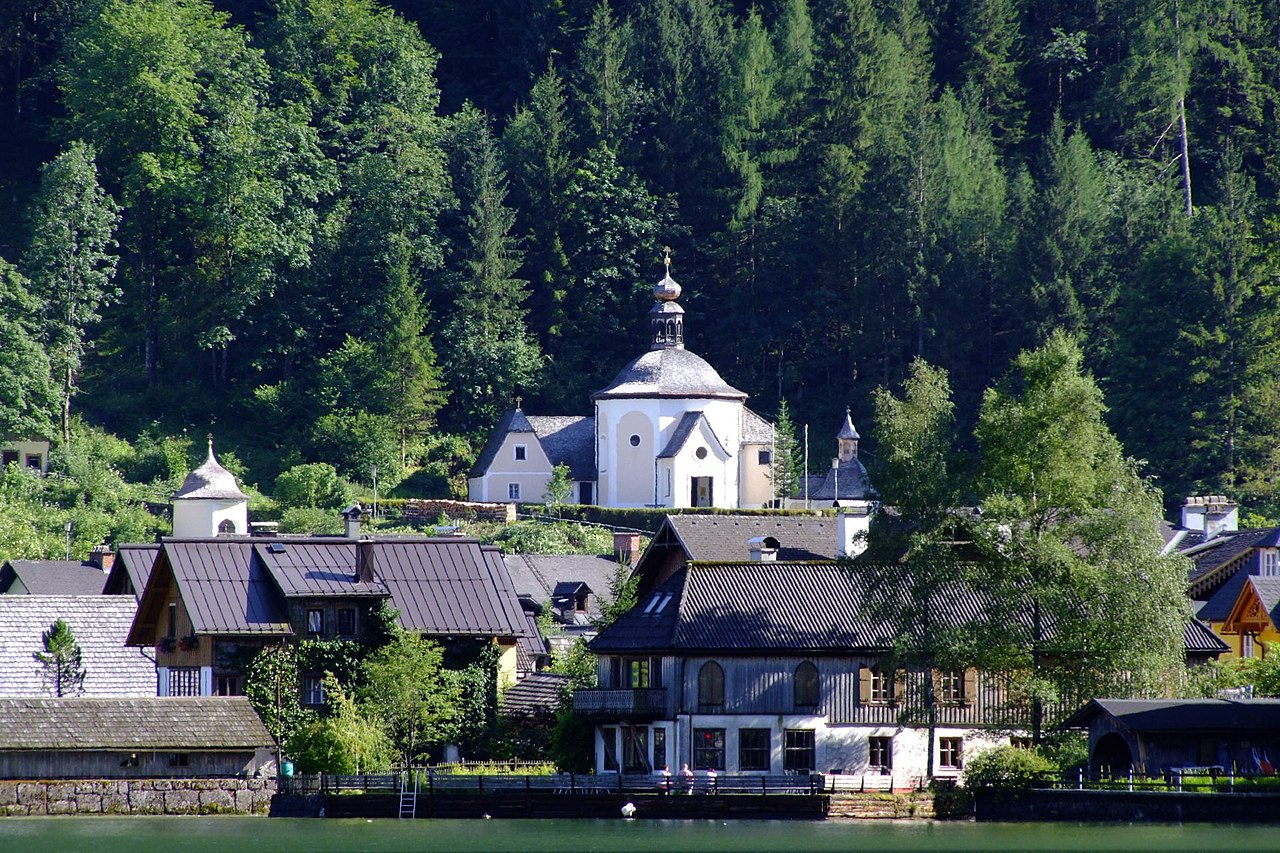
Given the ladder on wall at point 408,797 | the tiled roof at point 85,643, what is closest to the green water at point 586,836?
the ladder on wall at point 408,797

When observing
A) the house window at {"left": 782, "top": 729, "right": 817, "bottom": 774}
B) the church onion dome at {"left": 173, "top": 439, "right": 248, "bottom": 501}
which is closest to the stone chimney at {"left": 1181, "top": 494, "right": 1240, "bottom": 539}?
the house window at {"left": 782, "top": 729, "right": 817, "bottom": 774}

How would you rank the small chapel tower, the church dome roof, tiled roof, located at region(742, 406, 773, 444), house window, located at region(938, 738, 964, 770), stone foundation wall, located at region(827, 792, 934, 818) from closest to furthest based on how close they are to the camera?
stone foundation wall, located at region(827, 792, 934, 818) → house window, located at region(938, 738, 964, 770) → the small chapel tower → the church dome roof → tiled roof, located at region(742, 406, 773, 444)

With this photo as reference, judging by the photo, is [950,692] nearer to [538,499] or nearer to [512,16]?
[538,499]

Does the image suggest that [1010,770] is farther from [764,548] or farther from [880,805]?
[764,548]

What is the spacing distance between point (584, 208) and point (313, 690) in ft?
223

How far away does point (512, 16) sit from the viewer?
506 feet

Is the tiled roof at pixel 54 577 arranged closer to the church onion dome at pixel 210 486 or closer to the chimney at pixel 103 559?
the chimney at pixel 103 559

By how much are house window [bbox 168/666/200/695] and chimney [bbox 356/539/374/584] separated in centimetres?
442

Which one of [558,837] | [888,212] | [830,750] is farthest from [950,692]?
[888,212]

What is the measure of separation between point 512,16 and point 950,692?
9026cm

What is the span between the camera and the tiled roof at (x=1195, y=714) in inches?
2464

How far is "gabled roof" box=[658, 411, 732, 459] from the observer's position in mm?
120250

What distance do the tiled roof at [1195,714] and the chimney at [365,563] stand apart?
18146mm

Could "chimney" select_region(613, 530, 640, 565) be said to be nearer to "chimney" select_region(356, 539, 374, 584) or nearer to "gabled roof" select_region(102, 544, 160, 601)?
"gabled roof" select_region(102, 544, 160, 601)
